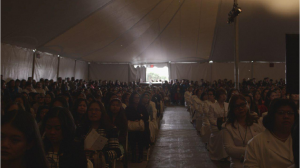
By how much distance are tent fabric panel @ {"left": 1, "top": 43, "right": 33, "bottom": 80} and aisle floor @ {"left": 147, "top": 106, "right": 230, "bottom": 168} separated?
692 centimetres

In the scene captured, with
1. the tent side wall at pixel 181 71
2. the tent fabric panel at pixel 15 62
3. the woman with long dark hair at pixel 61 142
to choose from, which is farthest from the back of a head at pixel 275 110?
the tent side wall at pixel 181 71

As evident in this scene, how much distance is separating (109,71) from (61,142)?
1875 centimetres

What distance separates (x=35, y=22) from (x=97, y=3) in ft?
7.11

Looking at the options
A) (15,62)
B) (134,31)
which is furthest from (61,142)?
(134,31)

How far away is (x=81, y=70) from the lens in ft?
59.7

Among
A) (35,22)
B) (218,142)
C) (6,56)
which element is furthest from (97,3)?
(218,142)

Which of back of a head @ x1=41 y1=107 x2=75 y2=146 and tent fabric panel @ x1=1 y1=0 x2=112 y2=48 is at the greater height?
tent fabric panel @ x1=1 y1=0 x2=112 y2=48

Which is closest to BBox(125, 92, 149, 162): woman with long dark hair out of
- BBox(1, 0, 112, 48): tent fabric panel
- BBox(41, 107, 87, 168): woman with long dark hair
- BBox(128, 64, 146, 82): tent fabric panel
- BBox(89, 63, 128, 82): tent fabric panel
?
BBox(41, 107, 87, 168): woman with long dark hair

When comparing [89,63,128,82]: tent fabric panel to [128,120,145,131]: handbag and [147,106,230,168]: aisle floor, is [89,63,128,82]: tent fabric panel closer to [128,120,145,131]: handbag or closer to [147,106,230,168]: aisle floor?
[147,106,230,168]: aisle floor

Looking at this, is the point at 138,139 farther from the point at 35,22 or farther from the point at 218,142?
the point at 35,22

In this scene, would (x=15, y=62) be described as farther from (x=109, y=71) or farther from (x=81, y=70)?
(x=109, y=71)

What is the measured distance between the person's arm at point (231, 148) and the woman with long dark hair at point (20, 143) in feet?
6.18

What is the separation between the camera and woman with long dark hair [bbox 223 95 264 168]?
2455 mm

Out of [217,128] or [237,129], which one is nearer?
[237,129]
